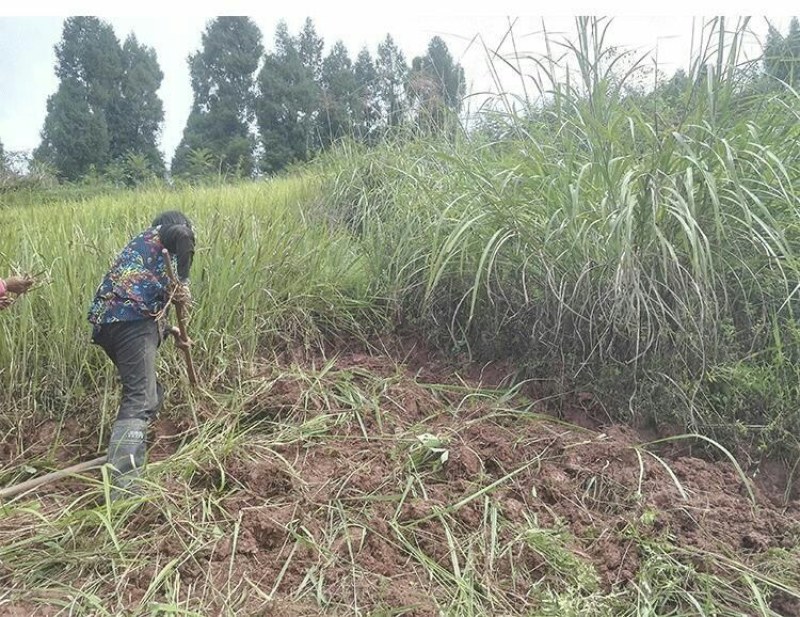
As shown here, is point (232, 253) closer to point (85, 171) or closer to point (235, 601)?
point (235, 601)

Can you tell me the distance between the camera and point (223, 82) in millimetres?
14805

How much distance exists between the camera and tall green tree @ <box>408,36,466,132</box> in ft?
13.1

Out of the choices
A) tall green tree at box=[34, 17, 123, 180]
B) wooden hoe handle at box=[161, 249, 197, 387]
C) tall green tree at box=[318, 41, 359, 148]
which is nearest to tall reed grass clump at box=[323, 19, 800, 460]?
wooden hoe handle at box=[161, 249, 197, 387]

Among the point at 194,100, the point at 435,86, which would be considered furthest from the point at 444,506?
the point at 194,100

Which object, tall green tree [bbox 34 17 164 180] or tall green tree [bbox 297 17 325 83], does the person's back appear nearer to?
tall green tree [bbox 297 17 325 83]

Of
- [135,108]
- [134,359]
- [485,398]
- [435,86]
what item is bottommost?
[485,398]

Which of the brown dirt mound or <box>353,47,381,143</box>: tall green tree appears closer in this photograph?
the brown dirt mound

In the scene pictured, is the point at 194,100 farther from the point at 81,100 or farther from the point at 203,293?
the point at 203,293

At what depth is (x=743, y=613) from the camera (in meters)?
1.61

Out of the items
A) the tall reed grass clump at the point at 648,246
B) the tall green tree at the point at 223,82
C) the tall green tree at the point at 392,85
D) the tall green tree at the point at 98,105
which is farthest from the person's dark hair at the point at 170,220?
the tall green tree at the point at 98,105

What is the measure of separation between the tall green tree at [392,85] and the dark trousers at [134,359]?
309cm

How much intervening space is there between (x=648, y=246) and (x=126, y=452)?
2.07 m

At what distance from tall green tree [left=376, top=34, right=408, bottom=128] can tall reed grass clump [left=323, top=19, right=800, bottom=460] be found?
2.02 metres

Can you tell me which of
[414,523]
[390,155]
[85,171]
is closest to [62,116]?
[85,171]
